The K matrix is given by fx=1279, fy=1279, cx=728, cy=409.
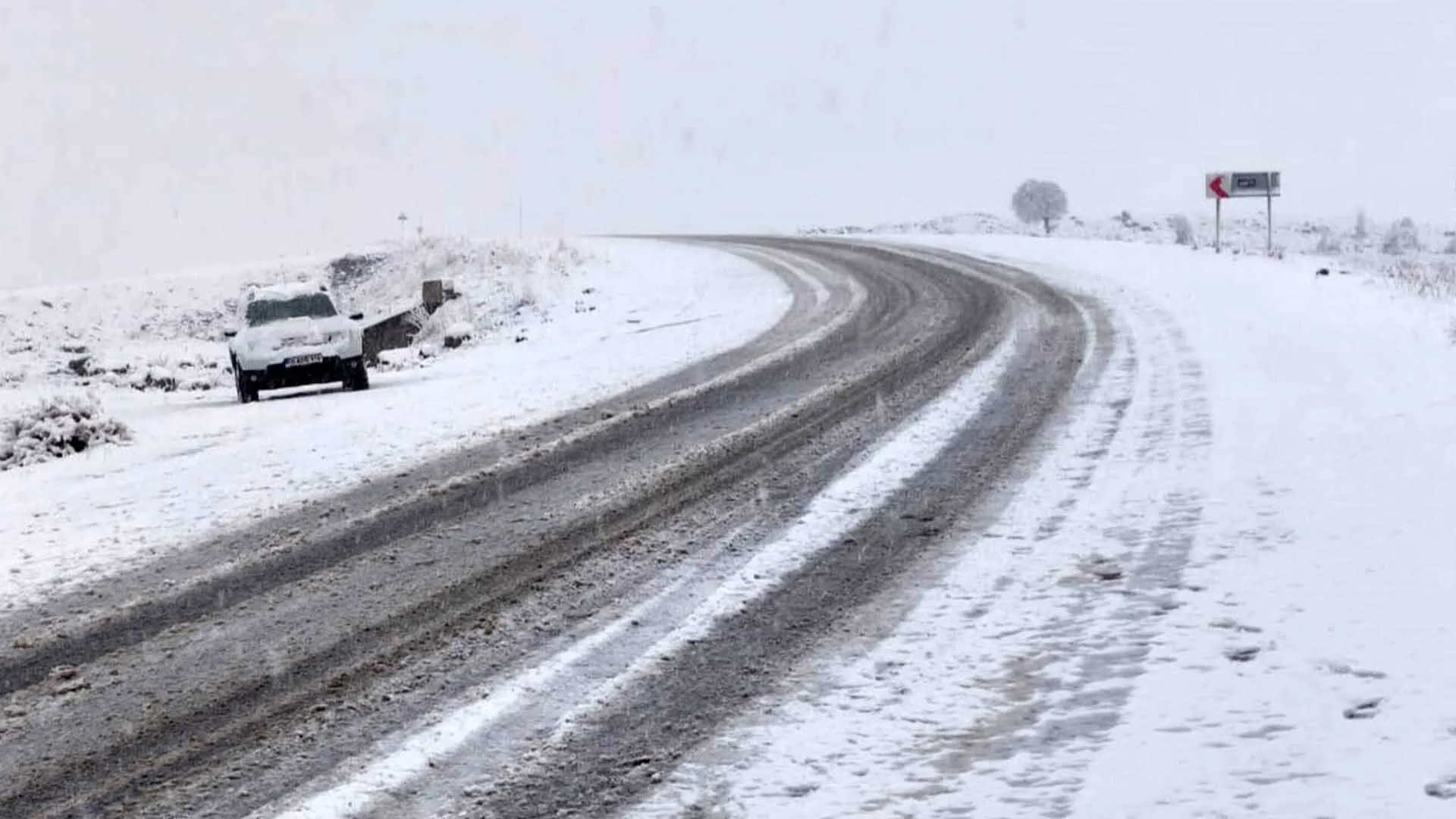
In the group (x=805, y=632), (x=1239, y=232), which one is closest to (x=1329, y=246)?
(x=1239, y=232)

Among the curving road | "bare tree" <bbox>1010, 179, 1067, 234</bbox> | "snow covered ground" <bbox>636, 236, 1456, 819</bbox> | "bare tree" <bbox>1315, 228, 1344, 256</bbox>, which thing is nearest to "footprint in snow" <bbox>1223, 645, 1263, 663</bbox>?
"snow covered ground" <bbox>636, 236, 1456, 819</bbox>

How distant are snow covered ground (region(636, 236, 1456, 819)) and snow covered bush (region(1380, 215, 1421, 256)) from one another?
3741 centimetres

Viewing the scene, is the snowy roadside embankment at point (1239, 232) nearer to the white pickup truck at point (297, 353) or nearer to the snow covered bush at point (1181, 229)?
the snow covered bush at point (1181, 229)

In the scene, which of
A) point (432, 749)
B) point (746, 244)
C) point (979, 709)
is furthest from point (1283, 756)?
point (746, 244)

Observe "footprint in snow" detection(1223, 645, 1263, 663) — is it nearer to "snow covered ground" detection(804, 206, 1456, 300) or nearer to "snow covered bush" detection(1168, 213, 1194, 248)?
"snow covered ground" detection(804, 206, 1456, 300)

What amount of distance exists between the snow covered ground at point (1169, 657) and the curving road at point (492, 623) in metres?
0.31

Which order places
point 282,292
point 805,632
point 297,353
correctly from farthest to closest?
1. point 282,292
2. point 297,353
3. point 805,632

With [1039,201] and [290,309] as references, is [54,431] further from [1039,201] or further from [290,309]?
[1039,201]

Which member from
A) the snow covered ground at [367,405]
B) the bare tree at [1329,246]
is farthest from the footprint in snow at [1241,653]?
the bare tree at [1329,246]

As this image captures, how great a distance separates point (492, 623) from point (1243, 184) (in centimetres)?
2531

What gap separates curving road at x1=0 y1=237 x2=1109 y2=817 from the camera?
12.6 ft

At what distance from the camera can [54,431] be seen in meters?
11.7

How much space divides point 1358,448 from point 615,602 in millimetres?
4331

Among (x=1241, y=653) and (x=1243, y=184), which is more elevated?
(x=1243, y=184)
